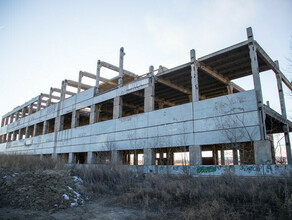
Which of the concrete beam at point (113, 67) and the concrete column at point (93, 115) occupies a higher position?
the concrete beam at point (113, 67)

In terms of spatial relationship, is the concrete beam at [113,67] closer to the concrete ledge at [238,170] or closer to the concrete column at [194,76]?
the concrete column at [194,76]

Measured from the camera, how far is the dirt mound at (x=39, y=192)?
7.32m

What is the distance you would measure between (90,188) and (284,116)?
49.5 ft

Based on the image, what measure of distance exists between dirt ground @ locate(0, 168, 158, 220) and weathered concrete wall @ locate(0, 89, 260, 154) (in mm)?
7191

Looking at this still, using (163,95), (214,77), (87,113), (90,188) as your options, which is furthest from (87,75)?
(90,188)

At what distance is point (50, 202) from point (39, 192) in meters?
0.92

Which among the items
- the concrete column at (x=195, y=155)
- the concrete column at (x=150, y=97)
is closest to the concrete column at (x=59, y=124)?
the concrete column at (x=150, y=97)

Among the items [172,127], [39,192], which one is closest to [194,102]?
[172,127]

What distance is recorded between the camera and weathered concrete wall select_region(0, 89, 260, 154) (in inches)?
492

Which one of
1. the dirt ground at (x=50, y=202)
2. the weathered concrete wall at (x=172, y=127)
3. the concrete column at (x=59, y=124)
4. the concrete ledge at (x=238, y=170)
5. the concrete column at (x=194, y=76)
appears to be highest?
the concrete column at (x=194, y=76)

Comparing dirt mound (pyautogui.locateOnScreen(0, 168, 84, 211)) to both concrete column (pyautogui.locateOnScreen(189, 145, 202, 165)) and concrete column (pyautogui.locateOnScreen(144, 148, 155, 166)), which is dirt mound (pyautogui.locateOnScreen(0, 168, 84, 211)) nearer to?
concrete column (pyautogui.locateOnScreen(144, 148, 155, 166))

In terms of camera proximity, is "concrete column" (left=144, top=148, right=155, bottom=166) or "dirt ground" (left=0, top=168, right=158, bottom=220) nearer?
"dirt ground" (left=0, top=168, right=158, bottom=220)

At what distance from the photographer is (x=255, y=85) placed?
12.7 metres

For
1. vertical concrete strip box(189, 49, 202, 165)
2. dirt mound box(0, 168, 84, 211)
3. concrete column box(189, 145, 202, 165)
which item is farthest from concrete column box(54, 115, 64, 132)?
concrete column box(189, 145, 202, 165)
